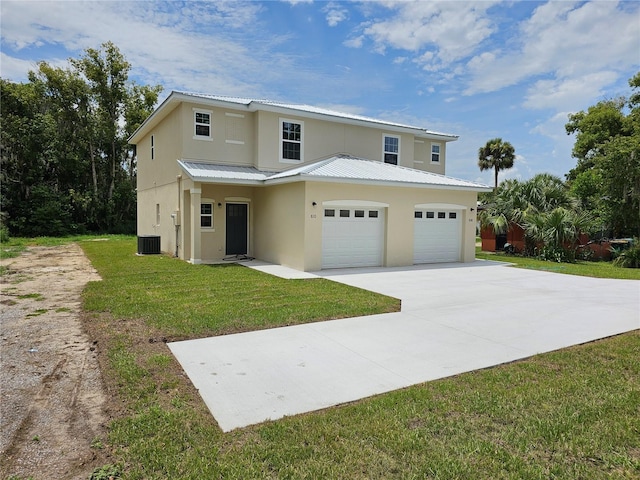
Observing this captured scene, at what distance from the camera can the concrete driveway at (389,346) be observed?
4293 mm

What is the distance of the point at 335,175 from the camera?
13.5 meters

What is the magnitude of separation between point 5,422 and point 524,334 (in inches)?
269

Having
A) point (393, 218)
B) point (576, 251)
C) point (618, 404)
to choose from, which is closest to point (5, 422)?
point (618, 404)

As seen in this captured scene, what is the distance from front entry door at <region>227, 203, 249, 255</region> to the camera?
17.0 metres

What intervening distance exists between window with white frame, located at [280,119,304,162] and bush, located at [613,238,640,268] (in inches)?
569

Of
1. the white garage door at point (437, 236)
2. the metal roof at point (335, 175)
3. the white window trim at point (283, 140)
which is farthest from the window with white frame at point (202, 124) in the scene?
the white garage door at point (437, 236)

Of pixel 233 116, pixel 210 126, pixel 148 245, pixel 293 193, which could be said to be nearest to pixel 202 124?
pixel 210 126

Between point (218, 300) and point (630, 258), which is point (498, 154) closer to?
point (630, 258)

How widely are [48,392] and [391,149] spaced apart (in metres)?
18.4

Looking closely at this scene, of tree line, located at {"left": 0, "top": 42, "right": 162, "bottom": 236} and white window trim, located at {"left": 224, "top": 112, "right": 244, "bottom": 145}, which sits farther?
tree line, located at {"left": 0, "top": 42, "right": 162, "bottom": 236}

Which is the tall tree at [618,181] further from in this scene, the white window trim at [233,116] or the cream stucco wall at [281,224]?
the white window trim at [233,116]

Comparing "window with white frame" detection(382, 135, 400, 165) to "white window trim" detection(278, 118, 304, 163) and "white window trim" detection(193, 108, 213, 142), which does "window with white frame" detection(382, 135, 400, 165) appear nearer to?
"white window trim" detection(278, 118, 304, 163)

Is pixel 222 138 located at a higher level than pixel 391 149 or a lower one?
lower

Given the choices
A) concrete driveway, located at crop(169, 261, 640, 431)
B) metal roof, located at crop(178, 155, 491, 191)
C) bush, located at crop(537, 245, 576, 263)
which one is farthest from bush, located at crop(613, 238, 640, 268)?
concrete driveway, located at crop(169, 261, 640, 431)
